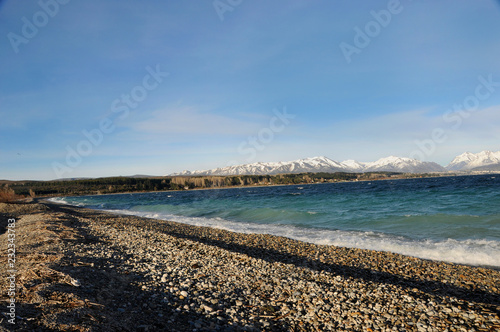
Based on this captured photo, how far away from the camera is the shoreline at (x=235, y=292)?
17.1 ft

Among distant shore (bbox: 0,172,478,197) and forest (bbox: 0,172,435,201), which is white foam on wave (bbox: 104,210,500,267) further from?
forest (bbox: 0,172,435,201)

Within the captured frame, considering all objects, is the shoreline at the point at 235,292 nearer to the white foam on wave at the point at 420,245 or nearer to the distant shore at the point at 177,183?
the white foam on wave at the point at 420,245

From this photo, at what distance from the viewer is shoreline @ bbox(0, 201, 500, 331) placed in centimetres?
521

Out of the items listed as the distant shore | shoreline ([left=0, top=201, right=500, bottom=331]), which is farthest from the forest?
shoreline ([left=0, top=201, right=500, bottom=331])

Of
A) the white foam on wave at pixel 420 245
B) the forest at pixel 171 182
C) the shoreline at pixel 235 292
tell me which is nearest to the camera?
the shoreline at pixel 235 292

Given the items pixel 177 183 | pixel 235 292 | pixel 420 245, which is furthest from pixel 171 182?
pixel 235 292

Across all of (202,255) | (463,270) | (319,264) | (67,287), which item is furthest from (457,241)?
(67,287)

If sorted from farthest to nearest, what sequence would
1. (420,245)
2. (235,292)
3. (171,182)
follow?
1. (171,182)
2. (420,245)
3. (235,292)

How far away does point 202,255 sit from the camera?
33.8ft

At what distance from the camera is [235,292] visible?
6906mm

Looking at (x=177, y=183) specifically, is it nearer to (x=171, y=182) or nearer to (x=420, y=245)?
(x=171, y=182)

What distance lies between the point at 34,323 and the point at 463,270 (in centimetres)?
1358

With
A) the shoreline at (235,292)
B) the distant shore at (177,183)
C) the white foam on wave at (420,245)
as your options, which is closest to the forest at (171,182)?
the distant shore at (177,183)

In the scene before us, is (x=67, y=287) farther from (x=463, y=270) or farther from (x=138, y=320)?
(x=463, y=270)
